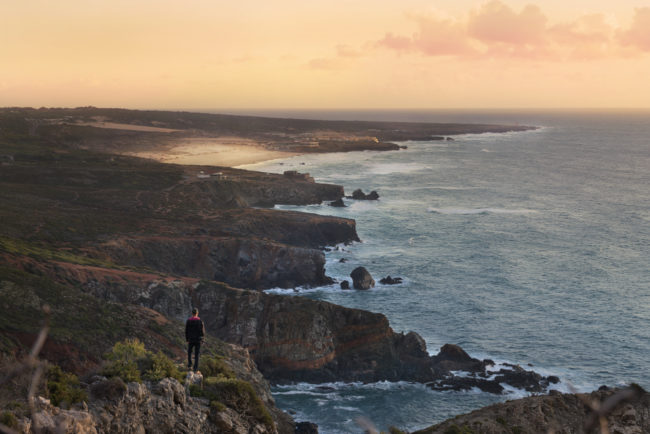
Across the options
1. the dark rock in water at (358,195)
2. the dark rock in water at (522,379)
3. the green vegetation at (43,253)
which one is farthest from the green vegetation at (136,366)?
the dark rock in water at (358,195)

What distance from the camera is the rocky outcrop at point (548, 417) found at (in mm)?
24438

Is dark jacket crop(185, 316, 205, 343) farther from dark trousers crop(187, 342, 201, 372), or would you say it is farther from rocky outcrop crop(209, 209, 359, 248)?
rocky outcrop crop(209, 209, 359, 248)

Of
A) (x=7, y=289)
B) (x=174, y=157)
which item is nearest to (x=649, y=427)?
(x=7, y=289)

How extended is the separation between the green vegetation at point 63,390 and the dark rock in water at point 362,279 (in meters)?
44.8

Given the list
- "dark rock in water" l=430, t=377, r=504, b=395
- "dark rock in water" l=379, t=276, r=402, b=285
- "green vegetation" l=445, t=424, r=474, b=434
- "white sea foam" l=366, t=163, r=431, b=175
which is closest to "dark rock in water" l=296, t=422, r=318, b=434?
"dark rock in water" l=430, t=377, r=504, b=395

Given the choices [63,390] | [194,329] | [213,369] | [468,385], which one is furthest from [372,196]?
[63,390]

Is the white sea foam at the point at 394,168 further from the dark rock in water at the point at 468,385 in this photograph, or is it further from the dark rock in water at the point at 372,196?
the dark rock in water at the point at 468,385

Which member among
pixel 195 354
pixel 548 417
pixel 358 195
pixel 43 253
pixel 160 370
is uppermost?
pixel 160 370

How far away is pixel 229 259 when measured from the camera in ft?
206

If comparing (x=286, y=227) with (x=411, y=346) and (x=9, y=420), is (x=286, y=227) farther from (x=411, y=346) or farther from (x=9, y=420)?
(x=9, y=420)

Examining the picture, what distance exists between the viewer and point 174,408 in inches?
771

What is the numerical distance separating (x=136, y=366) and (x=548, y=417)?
17.6m

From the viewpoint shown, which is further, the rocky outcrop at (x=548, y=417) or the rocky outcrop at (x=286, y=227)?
the rocky outcrop at (x=286, y=227)

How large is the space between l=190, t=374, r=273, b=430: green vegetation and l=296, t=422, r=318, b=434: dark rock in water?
13.1m
